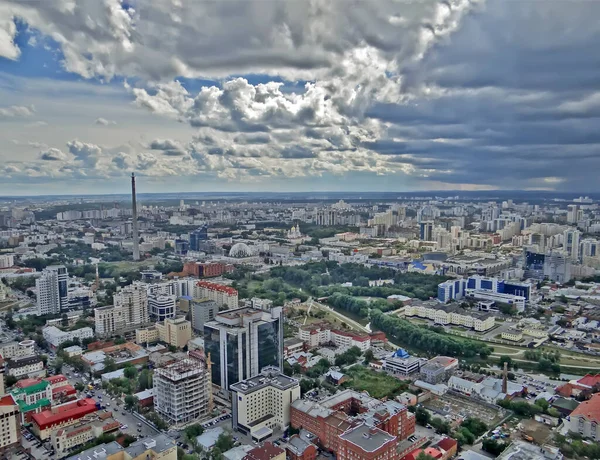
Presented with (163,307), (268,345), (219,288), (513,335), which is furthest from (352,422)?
(219,288)

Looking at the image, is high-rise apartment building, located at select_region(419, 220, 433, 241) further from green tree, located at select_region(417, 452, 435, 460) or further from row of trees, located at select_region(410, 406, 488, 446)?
green tree, located at select_region(417, 452, 435, 460)

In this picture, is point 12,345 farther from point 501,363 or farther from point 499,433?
point 501,363

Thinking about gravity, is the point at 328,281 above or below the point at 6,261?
below

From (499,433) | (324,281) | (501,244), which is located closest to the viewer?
(499,433)

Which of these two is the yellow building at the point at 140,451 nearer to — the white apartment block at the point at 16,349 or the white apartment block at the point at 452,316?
the white apartment block at the point at 16,349

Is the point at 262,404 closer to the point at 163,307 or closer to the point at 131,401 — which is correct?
the point at 131,401

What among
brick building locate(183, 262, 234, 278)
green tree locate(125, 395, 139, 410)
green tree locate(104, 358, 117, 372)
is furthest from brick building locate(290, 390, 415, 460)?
brick building locate(183, 262, 234, 278)

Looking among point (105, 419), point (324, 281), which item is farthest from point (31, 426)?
point (324, 281)
